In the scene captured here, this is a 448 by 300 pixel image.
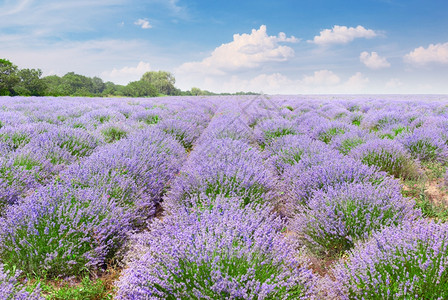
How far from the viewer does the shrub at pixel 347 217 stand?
7.00ft

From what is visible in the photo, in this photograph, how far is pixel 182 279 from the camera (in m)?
1.51

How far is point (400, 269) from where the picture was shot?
149 cm

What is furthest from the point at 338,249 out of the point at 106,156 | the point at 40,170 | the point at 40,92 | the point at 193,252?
the point at 40,92

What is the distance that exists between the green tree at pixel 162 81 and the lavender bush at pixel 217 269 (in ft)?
205

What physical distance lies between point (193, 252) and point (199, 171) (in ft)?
4.49

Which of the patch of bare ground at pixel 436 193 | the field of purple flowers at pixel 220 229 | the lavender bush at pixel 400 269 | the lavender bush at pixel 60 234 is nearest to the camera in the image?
the lavender bush at pixel 400 269

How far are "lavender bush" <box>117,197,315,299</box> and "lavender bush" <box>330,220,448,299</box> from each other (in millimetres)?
251

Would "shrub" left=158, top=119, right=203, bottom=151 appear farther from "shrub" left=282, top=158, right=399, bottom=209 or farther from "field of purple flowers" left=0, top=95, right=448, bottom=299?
"shrub" left=282, top=158, right=399, bottom=209

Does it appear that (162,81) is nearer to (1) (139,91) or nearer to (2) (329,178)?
(1) (139,91)

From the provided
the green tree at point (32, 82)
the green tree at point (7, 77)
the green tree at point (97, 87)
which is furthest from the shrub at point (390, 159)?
the green tree at point (97, 87)

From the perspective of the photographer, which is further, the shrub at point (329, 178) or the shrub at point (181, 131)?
the shrub at point (181, 131)

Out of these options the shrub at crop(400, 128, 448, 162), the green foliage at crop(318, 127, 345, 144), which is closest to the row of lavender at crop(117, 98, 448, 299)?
the shrub at crop(400, 128, 448, 162)

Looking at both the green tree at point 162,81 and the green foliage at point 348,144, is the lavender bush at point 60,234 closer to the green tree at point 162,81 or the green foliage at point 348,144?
the green foliage at point 348,144

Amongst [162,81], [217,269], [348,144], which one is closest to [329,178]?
[217,269]
